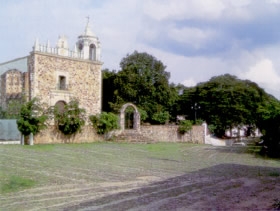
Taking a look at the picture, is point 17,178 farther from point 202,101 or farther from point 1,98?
point 202,101

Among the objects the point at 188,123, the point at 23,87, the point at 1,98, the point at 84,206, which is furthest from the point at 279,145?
the point at 1,98

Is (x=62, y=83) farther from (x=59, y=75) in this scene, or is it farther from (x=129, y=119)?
(x=129, y=119)

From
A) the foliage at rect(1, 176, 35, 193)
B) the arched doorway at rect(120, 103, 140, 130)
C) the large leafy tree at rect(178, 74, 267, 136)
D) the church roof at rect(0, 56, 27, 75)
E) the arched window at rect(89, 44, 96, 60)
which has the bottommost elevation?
the foliage at rect(1, 176, 35, 193)

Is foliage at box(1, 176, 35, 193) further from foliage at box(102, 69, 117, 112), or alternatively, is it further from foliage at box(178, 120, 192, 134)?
foliage at box(102, 69, 117, 112)

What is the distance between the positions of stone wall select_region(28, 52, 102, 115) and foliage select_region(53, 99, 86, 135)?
3.01m

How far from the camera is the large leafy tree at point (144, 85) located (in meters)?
35.2

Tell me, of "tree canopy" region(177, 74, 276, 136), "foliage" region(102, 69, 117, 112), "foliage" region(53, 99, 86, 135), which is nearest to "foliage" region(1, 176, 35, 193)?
"foliage" region(53, 99, 86, 135)

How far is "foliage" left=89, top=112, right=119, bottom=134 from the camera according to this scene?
86.3ft

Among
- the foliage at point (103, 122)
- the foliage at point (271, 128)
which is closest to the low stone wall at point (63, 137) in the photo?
the foliage at point (103, 122)

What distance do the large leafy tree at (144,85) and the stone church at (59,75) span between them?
4.17 m

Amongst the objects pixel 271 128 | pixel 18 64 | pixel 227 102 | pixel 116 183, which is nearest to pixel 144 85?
pixel 227 102

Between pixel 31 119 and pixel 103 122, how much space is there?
6.05m

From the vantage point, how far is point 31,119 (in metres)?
21.3

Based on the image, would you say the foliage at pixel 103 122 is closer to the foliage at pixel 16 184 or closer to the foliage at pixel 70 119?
the foliage at pixel 70 119
